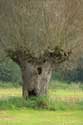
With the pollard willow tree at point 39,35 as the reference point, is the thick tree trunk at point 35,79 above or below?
below

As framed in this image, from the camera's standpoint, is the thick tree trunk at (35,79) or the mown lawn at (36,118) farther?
the thick tree trunk at (35,79)

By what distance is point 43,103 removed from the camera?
25.0 m

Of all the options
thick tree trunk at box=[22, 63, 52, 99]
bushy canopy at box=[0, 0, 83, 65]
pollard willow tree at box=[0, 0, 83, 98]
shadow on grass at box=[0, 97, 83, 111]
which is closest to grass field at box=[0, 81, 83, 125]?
shadow on grass at box=[0, 97, 83, 111]

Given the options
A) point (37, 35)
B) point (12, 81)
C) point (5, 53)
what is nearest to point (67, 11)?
point (37, 35)

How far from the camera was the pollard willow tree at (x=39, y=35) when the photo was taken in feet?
82.8

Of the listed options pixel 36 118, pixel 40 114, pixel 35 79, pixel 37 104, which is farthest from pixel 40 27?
pixel 36 118

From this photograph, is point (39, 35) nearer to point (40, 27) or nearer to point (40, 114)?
point (40, 27)

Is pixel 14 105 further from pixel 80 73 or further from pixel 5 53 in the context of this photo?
pixel 80 73

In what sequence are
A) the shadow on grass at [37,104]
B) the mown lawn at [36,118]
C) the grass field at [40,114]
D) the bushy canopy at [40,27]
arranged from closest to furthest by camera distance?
1. the mown lawn at [36,118]
2. the grass field at [40,114]
3. the shadow on grass at [37,104]
4. the bushy canopy at [40,27]

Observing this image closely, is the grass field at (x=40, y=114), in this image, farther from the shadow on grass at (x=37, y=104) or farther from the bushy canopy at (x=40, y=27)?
the bushy canopy at (x=40, y=27)

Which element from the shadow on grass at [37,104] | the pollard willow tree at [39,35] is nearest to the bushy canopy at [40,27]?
the pollard willow tree at [39,35]

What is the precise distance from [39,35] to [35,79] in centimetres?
297

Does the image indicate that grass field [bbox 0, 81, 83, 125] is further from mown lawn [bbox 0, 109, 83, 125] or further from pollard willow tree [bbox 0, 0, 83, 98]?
pollard willow tree [bbox 0, 0, 83, 98]

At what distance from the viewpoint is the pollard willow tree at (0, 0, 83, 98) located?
2525cm
